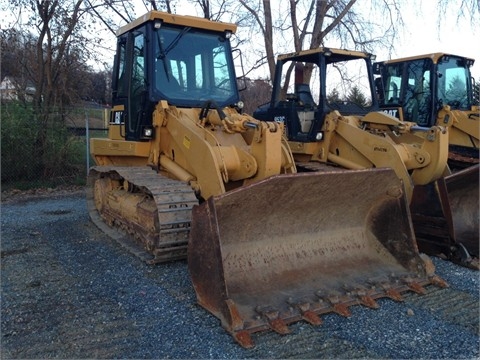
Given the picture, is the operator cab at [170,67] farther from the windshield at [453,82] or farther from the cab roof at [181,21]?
the windshield at [453,82]

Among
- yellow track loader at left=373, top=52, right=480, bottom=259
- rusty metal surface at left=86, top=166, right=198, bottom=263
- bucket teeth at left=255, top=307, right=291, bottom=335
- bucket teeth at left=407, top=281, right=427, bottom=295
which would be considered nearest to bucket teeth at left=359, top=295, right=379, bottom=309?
bucket teeth at left=407, top=281, right=427, bottom=295

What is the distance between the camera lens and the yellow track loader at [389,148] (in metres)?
5.41

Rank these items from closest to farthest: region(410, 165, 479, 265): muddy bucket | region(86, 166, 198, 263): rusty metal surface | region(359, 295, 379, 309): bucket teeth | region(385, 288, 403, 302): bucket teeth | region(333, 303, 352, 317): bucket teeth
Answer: region(333, 303, 352, 317): bucket teeth < region(359, 295, 379, 309): bucket teeth < region(385, 288, 403, 302): bucket teeth < region(86, 166, 198, 263): rusty metal surface < region(410, 165, 479, 265): muddy bucket

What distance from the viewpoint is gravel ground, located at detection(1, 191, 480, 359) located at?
327 centimetres

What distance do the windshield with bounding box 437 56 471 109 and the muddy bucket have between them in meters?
3.33

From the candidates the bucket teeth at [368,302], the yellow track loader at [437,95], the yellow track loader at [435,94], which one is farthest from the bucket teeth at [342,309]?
the yellow track loader at [435,94]

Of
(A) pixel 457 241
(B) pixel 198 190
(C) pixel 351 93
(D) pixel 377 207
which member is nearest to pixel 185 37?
(B) pixel 198 190

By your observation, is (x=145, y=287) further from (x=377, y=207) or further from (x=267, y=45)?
(x=267, y=45)

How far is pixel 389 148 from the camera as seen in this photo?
628cm

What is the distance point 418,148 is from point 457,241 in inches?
55.8

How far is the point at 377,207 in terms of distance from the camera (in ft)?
15.8

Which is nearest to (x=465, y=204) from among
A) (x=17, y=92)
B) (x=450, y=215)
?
(x=450, y=215)

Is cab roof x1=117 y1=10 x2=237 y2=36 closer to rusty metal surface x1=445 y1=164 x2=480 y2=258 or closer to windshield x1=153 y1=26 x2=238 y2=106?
windshield x1=153 y1=26 x2=238 y2=106

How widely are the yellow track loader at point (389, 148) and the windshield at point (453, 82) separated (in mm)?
402
